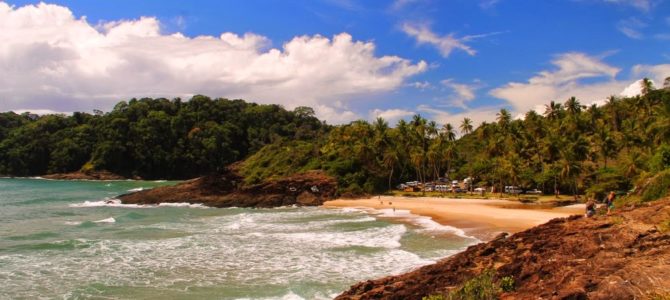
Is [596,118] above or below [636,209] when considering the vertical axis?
above

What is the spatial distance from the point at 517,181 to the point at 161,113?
3950 inches

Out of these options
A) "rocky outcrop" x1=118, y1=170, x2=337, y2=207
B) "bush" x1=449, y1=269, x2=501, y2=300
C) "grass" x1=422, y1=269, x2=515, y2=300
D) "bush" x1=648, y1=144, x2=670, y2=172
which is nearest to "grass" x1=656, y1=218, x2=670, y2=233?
"grass" x1=422, y1=269, x2=515, y2=300

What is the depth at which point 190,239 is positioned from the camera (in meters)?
30.8

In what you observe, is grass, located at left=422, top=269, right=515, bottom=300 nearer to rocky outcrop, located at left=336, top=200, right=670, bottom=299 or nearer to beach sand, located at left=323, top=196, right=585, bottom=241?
rocky outcrop, located at left=336, top=200, right=670, bottom=299

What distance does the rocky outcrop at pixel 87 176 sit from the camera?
11775cm

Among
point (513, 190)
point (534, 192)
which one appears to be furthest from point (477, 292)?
point (534, 192)

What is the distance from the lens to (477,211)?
4256cm

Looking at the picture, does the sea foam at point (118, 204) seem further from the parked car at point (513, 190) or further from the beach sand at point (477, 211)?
the parked car at point (513, 190)

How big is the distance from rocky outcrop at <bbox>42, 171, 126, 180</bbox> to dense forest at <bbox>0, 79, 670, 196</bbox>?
1767 millimetres

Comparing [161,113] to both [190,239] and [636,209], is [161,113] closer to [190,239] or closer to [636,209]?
[190,239]

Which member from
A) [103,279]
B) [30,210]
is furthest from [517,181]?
[30,210]

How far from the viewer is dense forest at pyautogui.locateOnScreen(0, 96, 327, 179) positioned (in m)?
122

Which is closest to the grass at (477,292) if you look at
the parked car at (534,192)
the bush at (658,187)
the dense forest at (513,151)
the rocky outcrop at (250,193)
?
the bush at (658,187)

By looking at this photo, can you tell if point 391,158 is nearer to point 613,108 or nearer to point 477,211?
point 477,211
